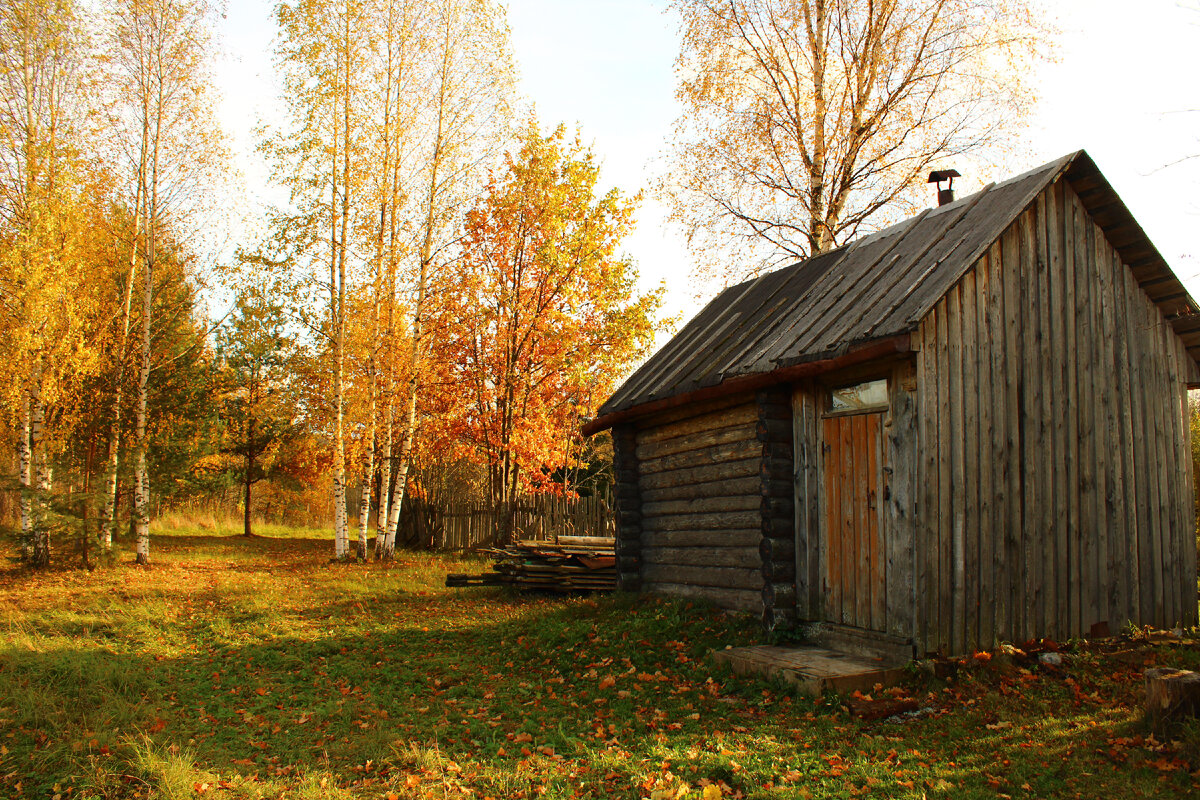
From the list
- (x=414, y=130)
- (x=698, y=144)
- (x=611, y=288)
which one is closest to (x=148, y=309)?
(x=414, y=130)

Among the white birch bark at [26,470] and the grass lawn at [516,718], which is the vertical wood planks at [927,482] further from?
the white birch bark at [26,470]

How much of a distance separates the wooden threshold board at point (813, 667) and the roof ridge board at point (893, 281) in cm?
324

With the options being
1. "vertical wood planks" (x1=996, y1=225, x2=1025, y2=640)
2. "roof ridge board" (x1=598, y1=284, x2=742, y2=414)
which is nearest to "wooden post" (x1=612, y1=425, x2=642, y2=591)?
"roof ridge board" (x1=598, y1=284, x2=742, y2=414)

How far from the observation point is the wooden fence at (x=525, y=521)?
19.7 meters

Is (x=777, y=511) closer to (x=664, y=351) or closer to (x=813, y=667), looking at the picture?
(x=813, y=667)

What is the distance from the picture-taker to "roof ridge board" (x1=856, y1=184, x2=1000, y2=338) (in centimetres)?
767

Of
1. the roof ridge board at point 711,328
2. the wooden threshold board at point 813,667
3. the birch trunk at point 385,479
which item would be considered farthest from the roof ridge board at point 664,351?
the birch trunk at point 385,479

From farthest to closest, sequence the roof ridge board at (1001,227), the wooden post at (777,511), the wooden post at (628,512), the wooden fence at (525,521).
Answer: the wooden fence at (525,521), the wooden post at (628,512), the wooden post at (777,511), the roof ridge board at (1001,227)

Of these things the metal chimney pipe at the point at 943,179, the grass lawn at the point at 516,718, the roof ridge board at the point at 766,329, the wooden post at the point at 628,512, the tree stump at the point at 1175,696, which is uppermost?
the metal chimney pipe at the point at 943,179

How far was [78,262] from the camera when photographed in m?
16.6

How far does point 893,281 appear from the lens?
8.59 m

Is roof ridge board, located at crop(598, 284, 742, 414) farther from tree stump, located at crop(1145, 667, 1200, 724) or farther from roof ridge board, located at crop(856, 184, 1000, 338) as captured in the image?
tree stump, located at crop(1145, 667, 1200, 724)

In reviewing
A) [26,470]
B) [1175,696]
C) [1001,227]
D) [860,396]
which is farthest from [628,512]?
[26,470]

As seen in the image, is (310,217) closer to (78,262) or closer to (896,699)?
(78,262)
